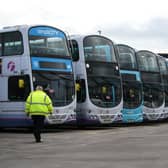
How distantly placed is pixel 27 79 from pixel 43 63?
904 millimetres

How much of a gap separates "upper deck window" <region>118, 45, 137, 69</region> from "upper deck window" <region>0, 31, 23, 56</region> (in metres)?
6.69

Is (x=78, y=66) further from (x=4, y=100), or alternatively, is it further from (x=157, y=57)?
(x=157, y=57)

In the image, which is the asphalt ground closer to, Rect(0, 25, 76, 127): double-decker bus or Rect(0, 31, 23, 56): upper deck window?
Rect(0, 25, 76, 127): double-decker bus

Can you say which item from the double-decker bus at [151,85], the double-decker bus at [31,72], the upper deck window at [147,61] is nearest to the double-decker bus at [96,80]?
the double-decker bus at [31,72]

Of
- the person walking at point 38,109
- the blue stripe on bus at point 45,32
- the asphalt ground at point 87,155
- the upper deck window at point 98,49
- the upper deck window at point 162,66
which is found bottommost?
the asphalt ground at point 87,155

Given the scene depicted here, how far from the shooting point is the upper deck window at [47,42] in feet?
67.6

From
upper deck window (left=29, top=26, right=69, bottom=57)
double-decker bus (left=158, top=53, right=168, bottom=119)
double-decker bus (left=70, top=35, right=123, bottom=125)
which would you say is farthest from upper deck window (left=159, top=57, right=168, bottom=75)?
upper deck window (left=29, top=26, right=69, bottom=57)

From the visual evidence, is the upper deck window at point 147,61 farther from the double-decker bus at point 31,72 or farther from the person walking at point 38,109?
the person walking at point 38,109

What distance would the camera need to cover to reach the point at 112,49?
2436 cm

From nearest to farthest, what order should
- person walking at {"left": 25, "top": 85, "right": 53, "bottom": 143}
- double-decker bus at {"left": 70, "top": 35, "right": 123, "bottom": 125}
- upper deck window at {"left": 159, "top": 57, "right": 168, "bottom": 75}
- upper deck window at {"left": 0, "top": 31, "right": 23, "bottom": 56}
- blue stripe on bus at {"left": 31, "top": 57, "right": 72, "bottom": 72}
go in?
person walking at {"left": 25, "top": 85, "right": 53, "bottom": 143} < blue stripe on bus at {"left": 31, "top": 57, "right": 72, "bottom": 72} < upper deck window at {"left": 0, "top": 31, "right": 23, "bottom": 56} < double-decker bus at {"left": 70, "top": 35, "right": 123, "bottom": 125} < upper deck window at {"left": 159, "top": 57, "right": 168, "bottom": 75}

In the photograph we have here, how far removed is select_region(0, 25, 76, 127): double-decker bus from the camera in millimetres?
20328

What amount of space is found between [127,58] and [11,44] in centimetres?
775

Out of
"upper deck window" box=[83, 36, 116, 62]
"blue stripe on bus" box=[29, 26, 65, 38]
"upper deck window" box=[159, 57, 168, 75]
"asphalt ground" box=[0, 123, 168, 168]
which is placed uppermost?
"blue stripe on bus" box=[29, 26, 65, 38]

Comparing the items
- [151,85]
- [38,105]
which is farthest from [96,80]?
[38,105]
